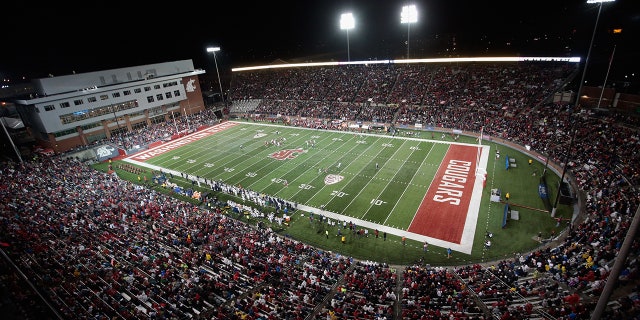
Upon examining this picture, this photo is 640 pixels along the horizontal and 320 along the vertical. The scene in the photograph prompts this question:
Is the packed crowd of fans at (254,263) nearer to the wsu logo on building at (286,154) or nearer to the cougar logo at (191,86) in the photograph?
the wsu logo on building at (286,154)

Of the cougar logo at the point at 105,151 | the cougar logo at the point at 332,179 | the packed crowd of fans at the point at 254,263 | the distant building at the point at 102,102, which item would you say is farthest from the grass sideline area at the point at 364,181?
the distant building at the point at 102,102

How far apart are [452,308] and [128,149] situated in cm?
4619

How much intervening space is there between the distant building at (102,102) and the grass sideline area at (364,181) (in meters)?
10.9

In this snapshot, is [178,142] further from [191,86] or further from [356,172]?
[356,172]

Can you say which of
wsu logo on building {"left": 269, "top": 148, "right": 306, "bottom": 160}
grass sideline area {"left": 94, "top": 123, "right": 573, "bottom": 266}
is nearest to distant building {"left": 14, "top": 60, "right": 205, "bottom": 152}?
grass sideline area {"left": 94, "top": 123, "right": 573, "bottom": 266}

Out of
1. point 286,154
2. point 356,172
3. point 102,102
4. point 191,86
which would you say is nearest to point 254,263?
point 356,172

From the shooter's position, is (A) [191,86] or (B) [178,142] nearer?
(B) [178,142]

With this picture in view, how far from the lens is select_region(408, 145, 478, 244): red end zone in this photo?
23.0 meters

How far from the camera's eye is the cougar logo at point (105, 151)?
42.9 metres

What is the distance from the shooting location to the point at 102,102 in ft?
163

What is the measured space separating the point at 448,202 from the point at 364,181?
8.07 metres

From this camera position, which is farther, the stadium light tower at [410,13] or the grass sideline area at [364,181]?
the stadium light tower at [410,13]

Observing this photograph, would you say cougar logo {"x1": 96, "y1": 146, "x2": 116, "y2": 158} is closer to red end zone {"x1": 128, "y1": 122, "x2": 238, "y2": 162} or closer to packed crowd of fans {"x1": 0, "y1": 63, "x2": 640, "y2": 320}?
red end zone {"x1": 128, "y1": 122, "x2": 238, "y2": 162}

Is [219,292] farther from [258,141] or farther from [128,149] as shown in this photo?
[128,149]
